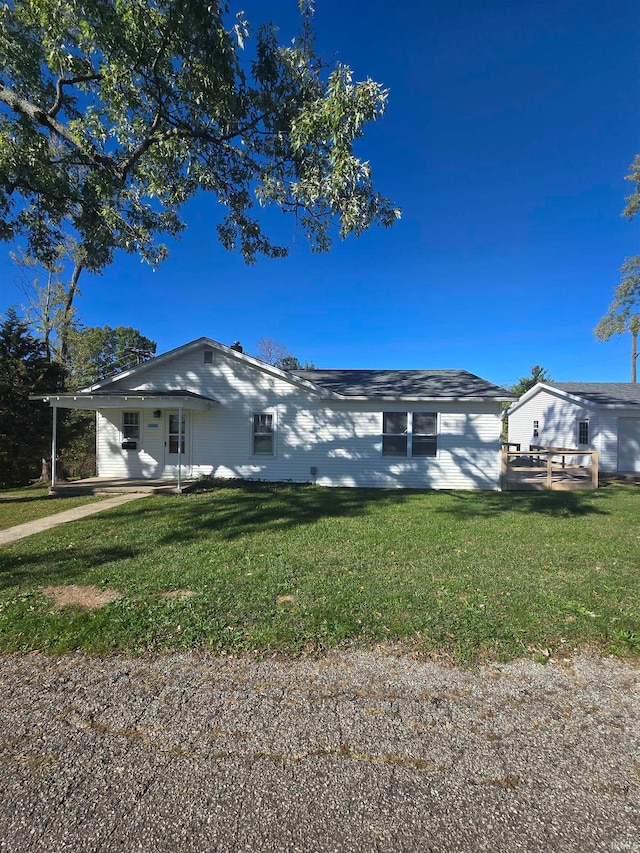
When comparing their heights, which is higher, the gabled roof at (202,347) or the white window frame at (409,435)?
the gabled roof at (202,347)

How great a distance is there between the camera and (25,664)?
2.91 meters

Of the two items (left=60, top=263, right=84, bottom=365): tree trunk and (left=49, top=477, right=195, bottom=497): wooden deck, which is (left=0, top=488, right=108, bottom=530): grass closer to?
(left=49, top=477, right=195, bottom=497): wooden deck

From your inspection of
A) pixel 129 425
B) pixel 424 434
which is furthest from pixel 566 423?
pixel 129 425

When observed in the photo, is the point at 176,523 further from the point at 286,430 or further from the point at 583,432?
the point at 583,432

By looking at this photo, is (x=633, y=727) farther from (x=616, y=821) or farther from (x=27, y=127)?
(x=27, y=127)

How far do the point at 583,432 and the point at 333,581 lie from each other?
16.8 meters

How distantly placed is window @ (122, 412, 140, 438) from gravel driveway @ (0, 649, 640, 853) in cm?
1007

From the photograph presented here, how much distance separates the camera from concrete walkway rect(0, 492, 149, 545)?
6539 millimetres

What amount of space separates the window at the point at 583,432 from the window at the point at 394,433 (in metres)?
9.89

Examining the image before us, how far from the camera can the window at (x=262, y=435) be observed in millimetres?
12180

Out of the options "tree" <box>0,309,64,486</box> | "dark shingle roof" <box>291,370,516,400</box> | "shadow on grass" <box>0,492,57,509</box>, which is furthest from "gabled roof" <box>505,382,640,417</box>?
"tree" <box>0,309,64,486</box>

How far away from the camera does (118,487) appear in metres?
10.8

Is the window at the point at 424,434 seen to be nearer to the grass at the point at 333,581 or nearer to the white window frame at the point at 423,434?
the white window frame at the point at 423,434

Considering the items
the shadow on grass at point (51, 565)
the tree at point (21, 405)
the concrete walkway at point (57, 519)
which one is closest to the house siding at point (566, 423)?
the concrete walkway at point (57, 519)
